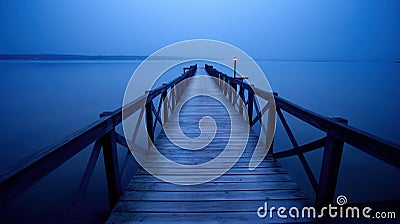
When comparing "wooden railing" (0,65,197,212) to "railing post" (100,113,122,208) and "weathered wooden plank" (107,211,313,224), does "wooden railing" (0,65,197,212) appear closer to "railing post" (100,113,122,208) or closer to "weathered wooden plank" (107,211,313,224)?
"railing post" (100,113,122,208)

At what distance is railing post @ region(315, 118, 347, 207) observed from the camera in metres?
2.23

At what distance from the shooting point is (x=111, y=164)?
2572 millimetres

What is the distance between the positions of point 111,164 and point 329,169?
7.83 feet

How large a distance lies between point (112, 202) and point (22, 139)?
37.6ft

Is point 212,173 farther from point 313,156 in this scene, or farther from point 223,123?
point 313,156

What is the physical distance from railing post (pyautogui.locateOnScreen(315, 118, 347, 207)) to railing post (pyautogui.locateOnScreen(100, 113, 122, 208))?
233 cm

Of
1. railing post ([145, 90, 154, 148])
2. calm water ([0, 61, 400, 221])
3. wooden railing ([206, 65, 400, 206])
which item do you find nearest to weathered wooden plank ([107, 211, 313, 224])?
wooden railing ([206, 65, 400, 206])

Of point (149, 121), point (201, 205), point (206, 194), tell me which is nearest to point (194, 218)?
point (201, 205)

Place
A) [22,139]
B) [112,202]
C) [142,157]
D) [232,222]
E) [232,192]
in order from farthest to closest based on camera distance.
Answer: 1. [22,139]
2. [142,157]
3. [232,192]
4. [112,202]
5. [232,222]

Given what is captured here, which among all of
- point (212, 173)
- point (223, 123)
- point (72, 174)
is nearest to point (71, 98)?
point (72, 174)

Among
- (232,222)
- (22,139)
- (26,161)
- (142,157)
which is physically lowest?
(22,139)

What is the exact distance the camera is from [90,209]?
617 cm

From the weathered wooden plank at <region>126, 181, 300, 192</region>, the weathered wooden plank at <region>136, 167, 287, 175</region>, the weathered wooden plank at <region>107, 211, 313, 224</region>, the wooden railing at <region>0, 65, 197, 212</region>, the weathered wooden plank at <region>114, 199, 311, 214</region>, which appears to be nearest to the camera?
the wooden railing at <region>0, 65, 197, 212</region>

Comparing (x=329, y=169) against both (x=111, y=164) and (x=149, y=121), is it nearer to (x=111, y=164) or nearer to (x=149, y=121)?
(x=111, y=164)
